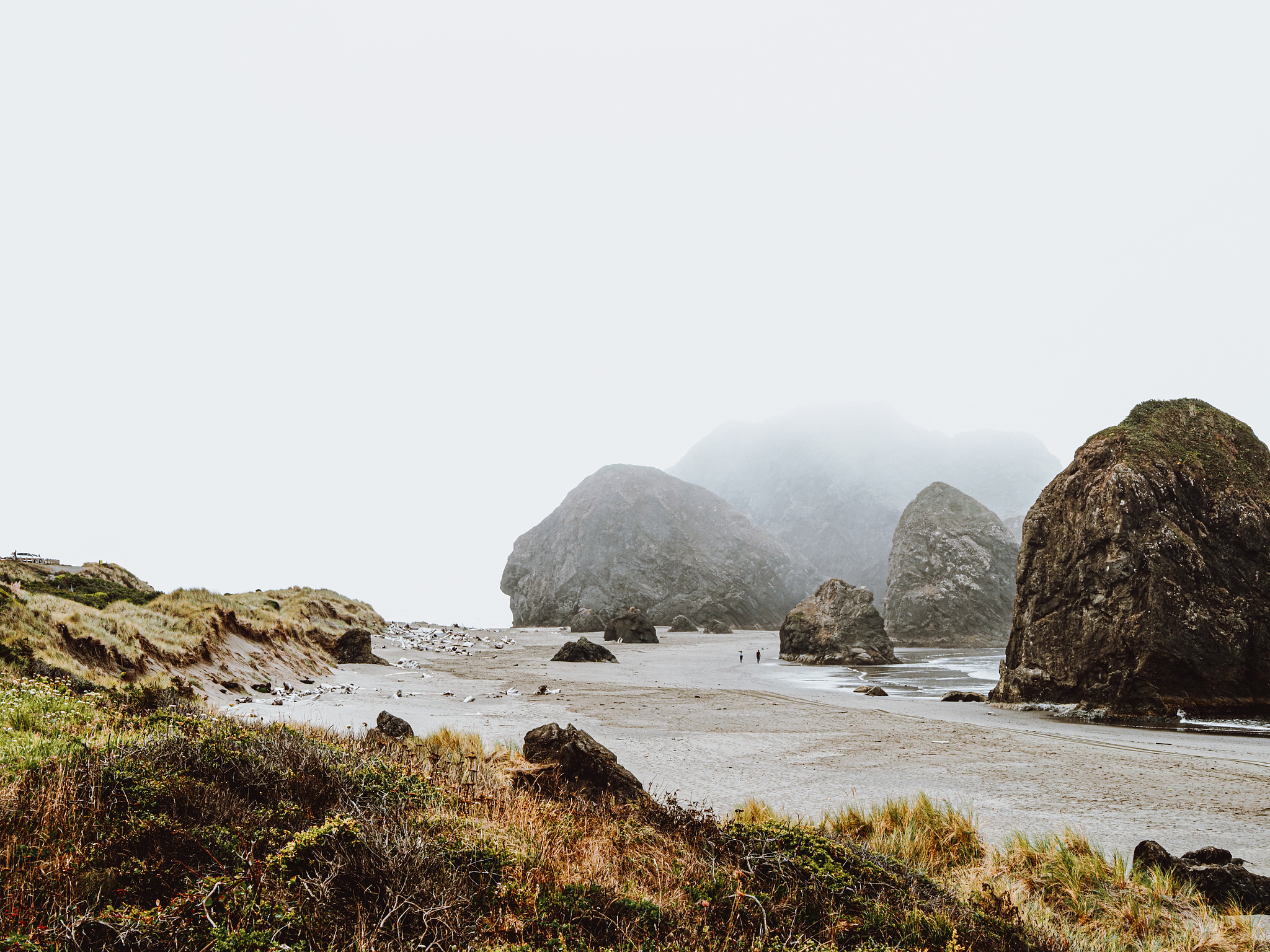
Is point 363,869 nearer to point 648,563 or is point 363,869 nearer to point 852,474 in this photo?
point 648,563

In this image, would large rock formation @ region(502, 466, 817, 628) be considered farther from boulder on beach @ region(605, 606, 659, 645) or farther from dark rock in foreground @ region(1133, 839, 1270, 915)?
dark rock in foreground @ region(1133, 839, 1270, 915)

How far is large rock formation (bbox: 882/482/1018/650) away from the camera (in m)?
58.8

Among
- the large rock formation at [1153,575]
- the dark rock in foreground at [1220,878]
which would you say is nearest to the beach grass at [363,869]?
the dark rock in foreground at [1220,878]

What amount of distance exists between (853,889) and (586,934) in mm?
1935

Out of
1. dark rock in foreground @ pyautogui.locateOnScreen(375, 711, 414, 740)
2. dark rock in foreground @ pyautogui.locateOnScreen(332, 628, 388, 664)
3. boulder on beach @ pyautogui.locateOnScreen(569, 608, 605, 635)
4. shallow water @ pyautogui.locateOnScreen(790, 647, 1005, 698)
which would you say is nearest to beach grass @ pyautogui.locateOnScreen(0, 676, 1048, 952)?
dark rock in foreground @ pyautogui.locateOnScreen(375, 711, 414, 740)

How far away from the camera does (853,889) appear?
14.5 ft

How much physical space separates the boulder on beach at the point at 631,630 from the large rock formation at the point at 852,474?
246ft

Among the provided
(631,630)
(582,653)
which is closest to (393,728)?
(582,653)

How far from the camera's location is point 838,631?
38781mm

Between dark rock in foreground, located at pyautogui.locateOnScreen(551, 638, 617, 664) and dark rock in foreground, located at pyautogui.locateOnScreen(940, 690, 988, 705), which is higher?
dark rock in foreground, located at pyautogui.locateOnScreen(940, 690, 988, 705)

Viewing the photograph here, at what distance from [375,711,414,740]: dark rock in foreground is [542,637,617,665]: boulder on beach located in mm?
22853

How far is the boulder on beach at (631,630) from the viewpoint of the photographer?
52.9 m

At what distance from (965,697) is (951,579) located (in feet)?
144

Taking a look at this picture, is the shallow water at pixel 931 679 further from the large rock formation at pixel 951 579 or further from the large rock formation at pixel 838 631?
the large rock formation at pixel 951 579
